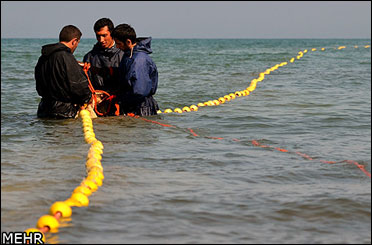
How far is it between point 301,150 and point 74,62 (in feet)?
11.1

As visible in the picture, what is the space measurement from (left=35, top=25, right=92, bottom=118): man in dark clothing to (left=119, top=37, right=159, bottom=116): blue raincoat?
0.58 metres

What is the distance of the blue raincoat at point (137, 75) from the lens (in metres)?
8.18

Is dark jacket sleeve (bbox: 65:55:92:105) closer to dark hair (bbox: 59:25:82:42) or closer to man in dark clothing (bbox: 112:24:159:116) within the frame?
dark hair (bbox: 59:25:82:42)

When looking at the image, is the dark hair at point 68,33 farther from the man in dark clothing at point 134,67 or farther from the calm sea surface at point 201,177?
the calm sea surface at point 201,177

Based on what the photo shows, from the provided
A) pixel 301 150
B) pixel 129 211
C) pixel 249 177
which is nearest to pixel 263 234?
pixel 129 211

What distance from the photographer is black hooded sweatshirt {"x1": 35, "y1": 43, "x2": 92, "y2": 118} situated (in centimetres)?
797

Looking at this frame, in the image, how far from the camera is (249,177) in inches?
217

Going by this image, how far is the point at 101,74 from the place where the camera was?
8.79 m

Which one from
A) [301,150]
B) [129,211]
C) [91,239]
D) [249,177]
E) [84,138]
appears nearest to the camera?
[91,239]

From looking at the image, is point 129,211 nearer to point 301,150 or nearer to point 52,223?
point 52,223

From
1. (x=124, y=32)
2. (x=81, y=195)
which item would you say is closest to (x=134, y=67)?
(x=124, y=32)

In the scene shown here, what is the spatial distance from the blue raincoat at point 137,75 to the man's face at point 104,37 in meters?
0.43

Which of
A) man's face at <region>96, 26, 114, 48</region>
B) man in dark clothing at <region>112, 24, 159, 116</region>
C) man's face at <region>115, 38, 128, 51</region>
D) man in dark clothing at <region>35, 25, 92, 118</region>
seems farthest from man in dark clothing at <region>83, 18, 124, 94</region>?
man in dark clothing at <region>35, 25, 92, 118</region>

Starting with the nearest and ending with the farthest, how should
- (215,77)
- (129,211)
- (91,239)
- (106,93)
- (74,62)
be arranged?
1. (91,239)
2. (129,211)
3. (74,62)
4. (106,93)
5. (215,77)
